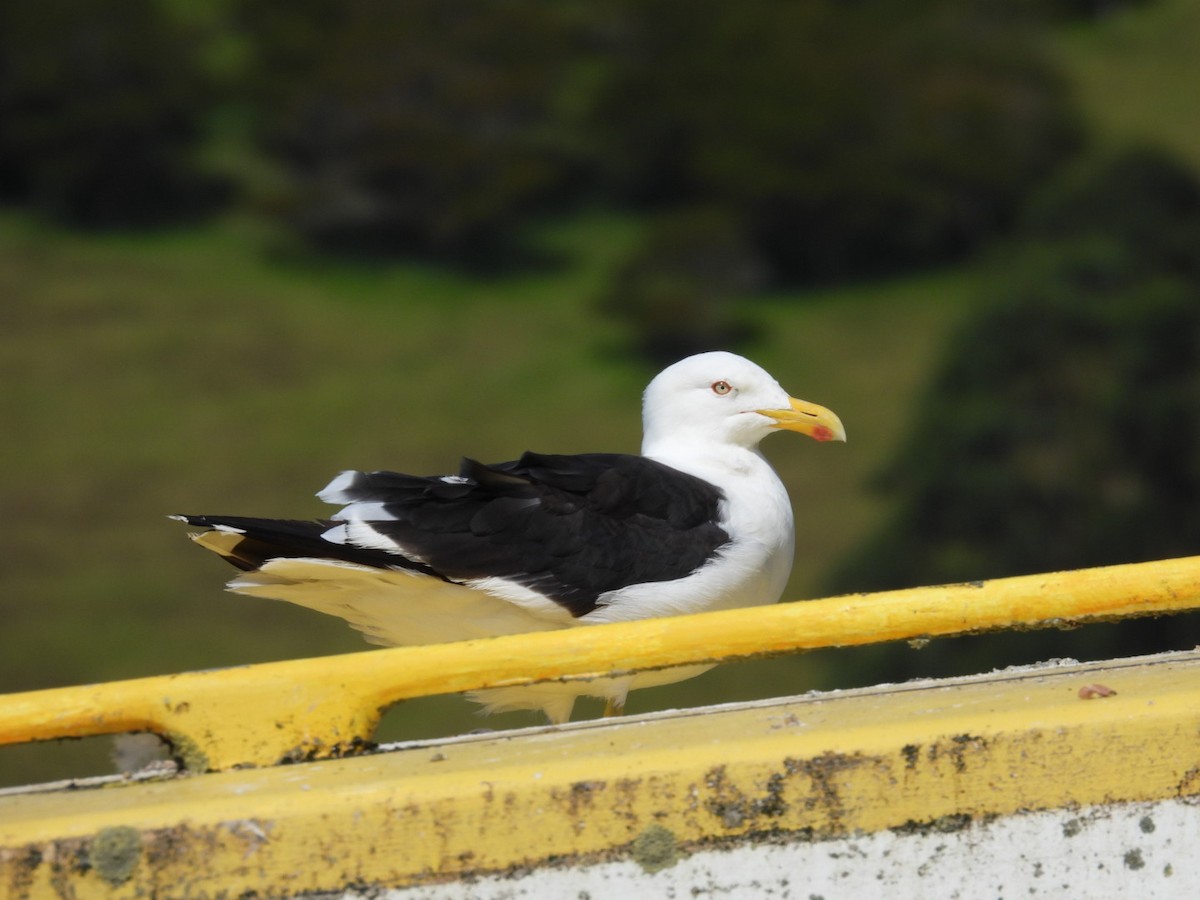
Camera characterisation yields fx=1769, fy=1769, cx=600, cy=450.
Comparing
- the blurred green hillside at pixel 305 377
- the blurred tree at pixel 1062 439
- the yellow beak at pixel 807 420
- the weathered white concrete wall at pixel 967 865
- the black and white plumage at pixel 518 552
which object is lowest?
the weathered white concrete wall at pixel 967 865

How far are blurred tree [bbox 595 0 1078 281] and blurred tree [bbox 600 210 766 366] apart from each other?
1490 millimetres

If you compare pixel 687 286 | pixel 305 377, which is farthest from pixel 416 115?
pixel 687 286

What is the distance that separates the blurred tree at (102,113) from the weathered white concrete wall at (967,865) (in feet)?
131

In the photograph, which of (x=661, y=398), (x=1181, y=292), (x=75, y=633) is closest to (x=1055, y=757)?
(x=661, y=398)

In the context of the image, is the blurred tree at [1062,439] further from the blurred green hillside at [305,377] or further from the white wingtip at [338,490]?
the white wingtip at [338,490]

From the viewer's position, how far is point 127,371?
38062 mm

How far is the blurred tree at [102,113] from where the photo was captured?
41.2 meters

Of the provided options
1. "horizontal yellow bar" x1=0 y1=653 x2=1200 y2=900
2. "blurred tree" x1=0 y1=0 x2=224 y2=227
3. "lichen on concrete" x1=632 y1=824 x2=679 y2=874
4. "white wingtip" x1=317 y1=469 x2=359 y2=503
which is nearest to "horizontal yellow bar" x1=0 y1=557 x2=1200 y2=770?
"horizontal yellow bar" x1=0 y1=653 x2=1200 y2=900

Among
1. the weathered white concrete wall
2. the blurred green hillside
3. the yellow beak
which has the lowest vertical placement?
the weathered white concrete wall

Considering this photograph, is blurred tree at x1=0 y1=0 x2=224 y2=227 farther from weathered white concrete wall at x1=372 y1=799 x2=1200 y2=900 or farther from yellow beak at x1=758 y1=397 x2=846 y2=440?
weathered white concrete wall at x1=372 y1=799 x2=1200 y2=900

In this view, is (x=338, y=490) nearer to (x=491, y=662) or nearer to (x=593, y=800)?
(x=491, y=662)

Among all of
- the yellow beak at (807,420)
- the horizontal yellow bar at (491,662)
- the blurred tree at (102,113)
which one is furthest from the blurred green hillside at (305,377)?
the horizontal yellow bar at (491,662)

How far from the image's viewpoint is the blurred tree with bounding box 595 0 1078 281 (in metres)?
42.3

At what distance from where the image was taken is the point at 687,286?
130 feet
